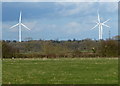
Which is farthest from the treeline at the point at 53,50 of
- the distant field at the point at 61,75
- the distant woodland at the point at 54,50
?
the distant field at the point at 61,75

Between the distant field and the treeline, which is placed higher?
the treeline

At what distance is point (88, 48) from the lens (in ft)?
225

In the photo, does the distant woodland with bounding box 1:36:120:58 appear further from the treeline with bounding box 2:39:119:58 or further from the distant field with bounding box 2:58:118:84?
the distant field with bounding box 2:58:118:84

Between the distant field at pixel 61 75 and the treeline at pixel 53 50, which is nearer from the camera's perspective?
the distant field at pixel 61 75

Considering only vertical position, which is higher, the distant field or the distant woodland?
the distant woodland

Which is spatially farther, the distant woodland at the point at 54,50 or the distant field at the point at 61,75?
the distant woodland at the point at 54,50

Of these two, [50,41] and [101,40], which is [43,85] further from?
[50,41]

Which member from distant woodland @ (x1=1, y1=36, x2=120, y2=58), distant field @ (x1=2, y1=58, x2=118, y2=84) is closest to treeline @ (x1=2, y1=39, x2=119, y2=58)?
distant woodland @ (x1=1, y1=36, x2=120, y2=58)

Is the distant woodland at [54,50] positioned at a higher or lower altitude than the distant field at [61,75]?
higher

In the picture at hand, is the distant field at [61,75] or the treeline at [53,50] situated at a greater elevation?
the treeline at [53,50]

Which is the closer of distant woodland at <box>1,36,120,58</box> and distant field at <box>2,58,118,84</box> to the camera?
distant field at <box>2,58,118,84</box>

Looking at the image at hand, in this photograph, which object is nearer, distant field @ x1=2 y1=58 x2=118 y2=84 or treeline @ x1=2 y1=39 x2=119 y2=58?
distant field @ x1=2 y1=58 x2=118 y2=84

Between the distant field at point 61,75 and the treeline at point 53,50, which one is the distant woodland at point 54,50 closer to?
the treeline at point 53,50

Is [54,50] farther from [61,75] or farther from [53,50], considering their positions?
[61,75]
